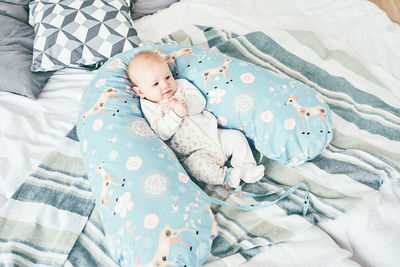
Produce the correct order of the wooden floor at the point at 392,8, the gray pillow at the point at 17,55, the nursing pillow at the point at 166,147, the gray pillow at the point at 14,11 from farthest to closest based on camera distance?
the wooden floor at the point at 392,8
the gray pillow at the point at 14,11
the gray pillow at the point at 17,55
the nursing pillow at the point at 166,147

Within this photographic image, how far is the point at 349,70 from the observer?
4.75ft

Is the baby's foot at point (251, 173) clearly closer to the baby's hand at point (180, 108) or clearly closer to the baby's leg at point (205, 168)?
the baby's leg at point (205, 168)

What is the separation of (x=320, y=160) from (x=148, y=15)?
1.26 metres

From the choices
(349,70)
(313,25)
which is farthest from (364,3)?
(349,70)

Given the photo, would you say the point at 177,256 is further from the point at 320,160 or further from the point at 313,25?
the point at 313,25

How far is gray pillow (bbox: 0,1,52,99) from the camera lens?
4.81 ft

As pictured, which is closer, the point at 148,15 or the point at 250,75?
the point at 250,75

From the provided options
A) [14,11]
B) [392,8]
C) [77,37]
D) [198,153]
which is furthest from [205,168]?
[392,8]

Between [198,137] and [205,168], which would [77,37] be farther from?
[205,168]

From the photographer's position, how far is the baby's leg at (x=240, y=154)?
1.15 metres

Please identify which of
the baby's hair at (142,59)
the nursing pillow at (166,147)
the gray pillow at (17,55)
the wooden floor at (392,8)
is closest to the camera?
the nursing pillow at (166,147)

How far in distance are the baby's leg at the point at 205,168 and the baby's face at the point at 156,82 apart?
255 mm

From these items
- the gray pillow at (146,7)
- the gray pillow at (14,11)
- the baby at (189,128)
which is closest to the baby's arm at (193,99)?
the baby at (189,128)

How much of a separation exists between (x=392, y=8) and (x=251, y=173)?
144cm
